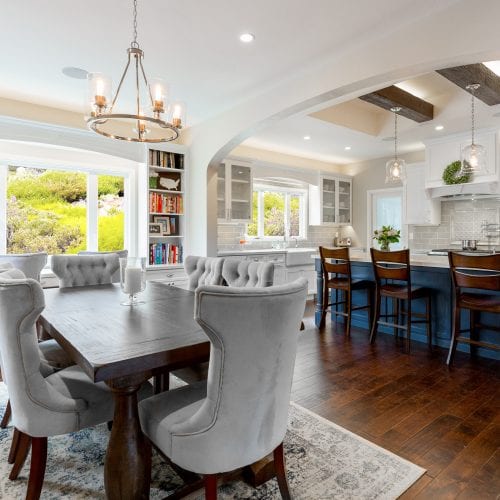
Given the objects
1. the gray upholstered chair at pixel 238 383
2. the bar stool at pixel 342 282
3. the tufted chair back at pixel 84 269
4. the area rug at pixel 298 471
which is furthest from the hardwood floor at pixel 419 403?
the tufted chair back at pixel 84 269

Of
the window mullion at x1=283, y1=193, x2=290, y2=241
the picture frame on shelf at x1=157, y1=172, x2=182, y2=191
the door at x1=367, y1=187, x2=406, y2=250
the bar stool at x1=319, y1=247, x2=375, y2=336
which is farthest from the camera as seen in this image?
the window mullion at x1=283, y1=193, x2=290, y2=241

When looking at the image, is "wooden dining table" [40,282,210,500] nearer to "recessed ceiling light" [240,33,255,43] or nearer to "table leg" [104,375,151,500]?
"table leg" [104,375,151,500]

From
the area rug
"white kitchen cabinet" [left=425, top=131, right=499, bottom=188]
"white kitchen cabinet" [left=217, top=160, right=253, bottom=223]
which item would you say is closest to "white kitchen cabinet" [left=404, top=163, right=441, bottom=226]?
"white kitchen cabinet" [left=425, top=131, right=499, bottom=188]

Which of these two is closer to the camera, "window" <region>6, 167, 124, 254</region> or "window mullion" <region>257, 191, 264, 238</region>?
"window" <region>6, 167, 124, 254</region>

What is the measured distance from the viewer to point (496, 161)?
488cm

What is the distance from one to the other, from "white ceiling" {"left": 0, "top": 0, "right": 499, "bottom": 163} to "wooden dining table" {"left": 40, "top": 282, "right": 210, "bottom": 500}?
81.2 inches

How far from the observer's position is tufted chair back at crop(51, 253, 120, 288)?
3.08m

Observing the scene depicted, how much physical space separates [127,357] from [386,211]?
659 cm

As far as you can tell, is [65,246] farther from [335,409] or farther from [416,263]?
[416,263]

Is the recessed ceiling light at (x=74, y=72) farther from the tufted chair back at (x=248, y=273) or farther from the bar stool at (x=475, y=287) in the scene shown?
the bar stool at (x=475, y=287)

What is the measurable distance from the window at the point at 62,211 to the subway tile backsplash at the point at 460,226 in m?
4.98

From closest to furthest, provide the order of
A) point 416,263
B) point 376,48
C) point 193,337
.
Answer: point 193,337 < point 376,48 < point 416,263

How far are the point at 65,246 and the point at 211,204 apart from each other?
1.99 metres

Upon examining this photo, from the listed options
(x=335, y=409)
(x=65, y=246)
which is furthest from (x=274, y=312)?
(x=65, y=246)
